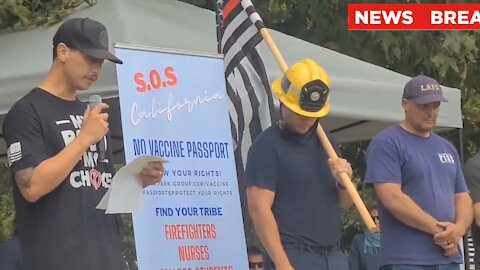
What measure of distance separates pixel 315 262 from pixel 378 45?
3695 mm

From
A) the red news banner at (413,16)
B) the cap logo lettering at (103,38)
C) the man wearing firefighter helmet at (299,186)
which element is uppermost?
the red news banner at (413,16)

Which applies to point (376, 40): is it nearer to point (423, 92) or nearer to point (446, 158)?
point (423, 92)

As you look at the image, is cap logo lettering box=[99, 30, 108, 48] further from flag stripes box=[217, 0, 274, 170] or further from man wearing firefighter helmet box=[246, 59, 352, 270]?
flag stripes box=[217, 0, 274, 170]

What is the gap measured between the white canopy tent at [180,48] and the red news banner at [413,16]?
104 centimetres

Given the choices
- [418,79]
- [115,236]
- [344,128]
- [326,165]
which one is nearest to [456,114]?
[344,128]

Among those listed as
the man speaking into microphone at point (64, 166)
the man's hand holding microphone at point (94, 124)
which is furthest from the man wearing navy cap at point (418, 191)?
the man's hand holding microphone at point (94, 124)

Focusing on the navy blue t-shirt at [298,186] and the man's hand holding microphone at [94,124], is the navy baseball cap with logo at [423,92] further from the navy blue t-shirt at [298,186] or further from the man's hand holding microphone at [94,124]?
the man's hand holding microphone at [94,124]

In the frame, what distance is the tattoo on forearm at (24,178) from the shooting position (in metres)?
3.48

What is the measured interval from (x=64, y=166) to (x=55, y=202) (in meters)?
0.21

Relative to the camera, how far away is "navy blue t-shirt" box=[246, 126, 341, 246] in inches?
191

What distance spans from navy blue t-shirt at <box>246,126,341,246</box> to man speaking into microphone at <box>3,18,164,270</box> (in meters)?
1.29

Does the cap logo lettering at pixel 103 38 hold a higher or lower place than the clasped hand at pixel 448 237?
higher

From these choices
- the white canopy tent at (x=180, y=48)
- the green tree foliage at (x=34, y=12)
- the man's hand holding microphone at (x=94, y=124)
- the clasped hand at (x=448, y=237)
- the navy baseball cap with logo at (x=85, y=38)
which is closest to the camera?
the man's hand holding microphone at (x=94, y=124)

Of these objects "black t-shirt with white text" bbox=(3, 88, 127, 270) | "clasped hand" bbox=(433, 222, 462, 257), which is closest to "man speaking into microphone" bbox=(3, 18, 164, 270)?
"black t-shirt with white text" bbox=(3, 88, 127, 270)
